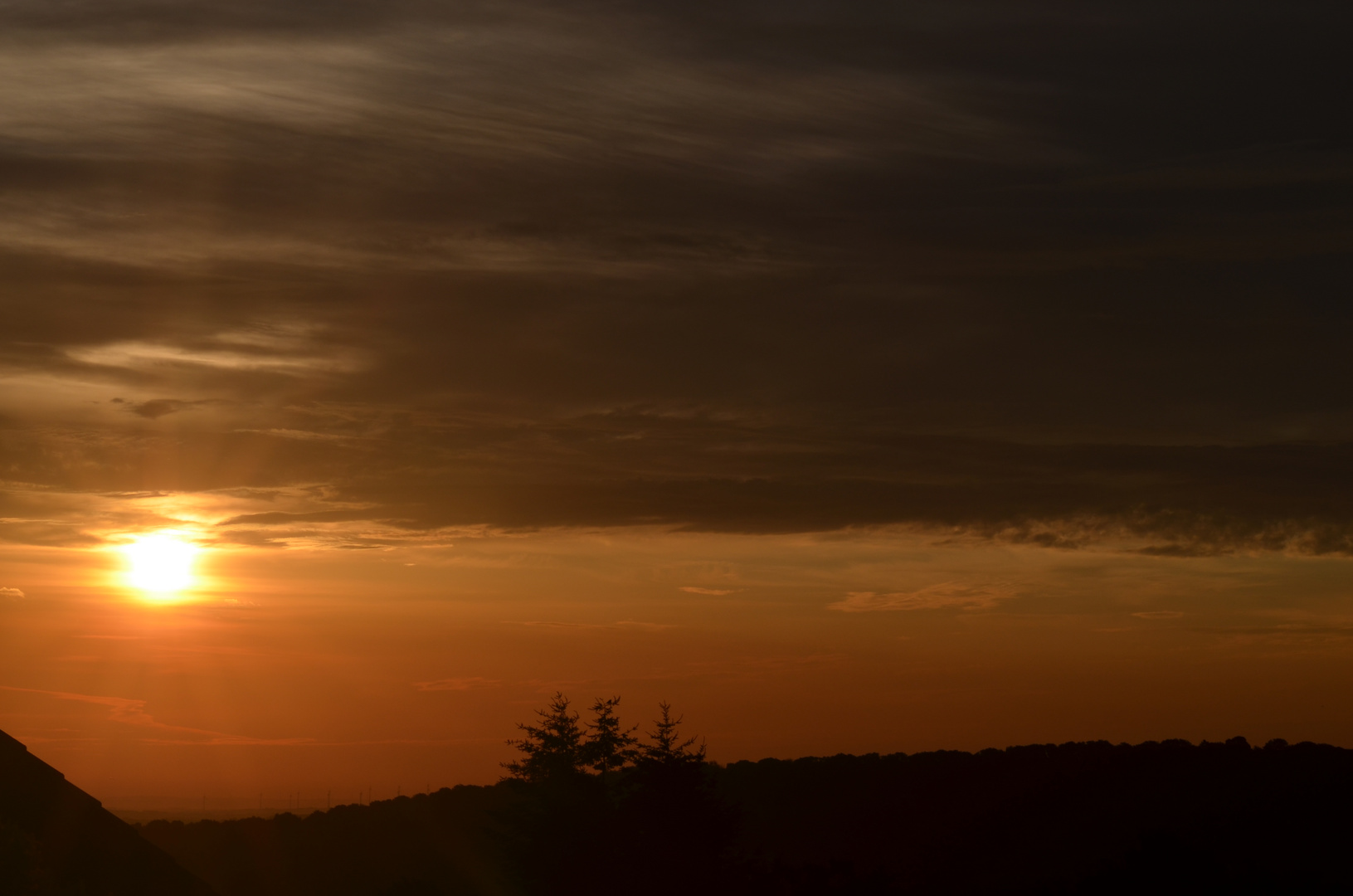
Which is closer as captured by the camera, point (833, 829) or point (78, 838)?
point (78, 838)

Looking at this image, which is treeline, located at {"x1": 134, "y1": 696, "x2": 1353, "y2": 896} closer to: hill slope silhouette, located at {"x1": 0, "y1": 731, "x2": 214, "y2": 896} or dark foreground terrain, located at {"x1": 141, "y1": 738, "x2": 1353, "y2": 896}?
dark foreground terrain, located at {"x1": 141, "y1": 738, "x2": 1353, "y2": 896}

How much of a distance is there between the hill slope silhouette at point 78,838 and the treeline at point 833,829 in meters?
23.7

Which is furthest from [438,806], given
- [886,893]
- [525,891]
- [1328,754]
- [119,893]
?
[119,893]

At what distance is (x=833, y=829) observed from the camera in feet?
267

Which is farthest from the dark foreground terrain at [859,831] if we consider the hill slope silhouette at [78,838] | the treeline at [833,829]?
the hill slope silhouette at [78,838]

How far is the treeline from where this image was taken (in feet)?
163

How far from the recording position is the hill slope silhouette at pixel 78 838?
2720 cm

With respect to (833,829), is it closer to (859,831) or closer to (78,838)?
(859,831)

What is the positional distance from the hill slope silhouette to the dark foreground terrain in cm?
2370

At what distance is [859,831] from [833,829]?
225cm

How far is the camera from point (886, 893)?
155 ft

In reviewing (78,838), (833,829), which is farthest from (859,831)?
(78,838)

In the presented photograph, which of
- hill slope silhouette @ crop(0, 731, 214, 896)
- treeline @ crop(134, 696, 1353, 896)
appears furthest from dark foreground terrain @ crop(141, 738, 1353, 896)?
hill slope silhouette @ crop(0, 731, 214, 896)

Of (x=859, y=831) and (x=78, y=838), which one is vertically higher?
(x=78, y=838)
